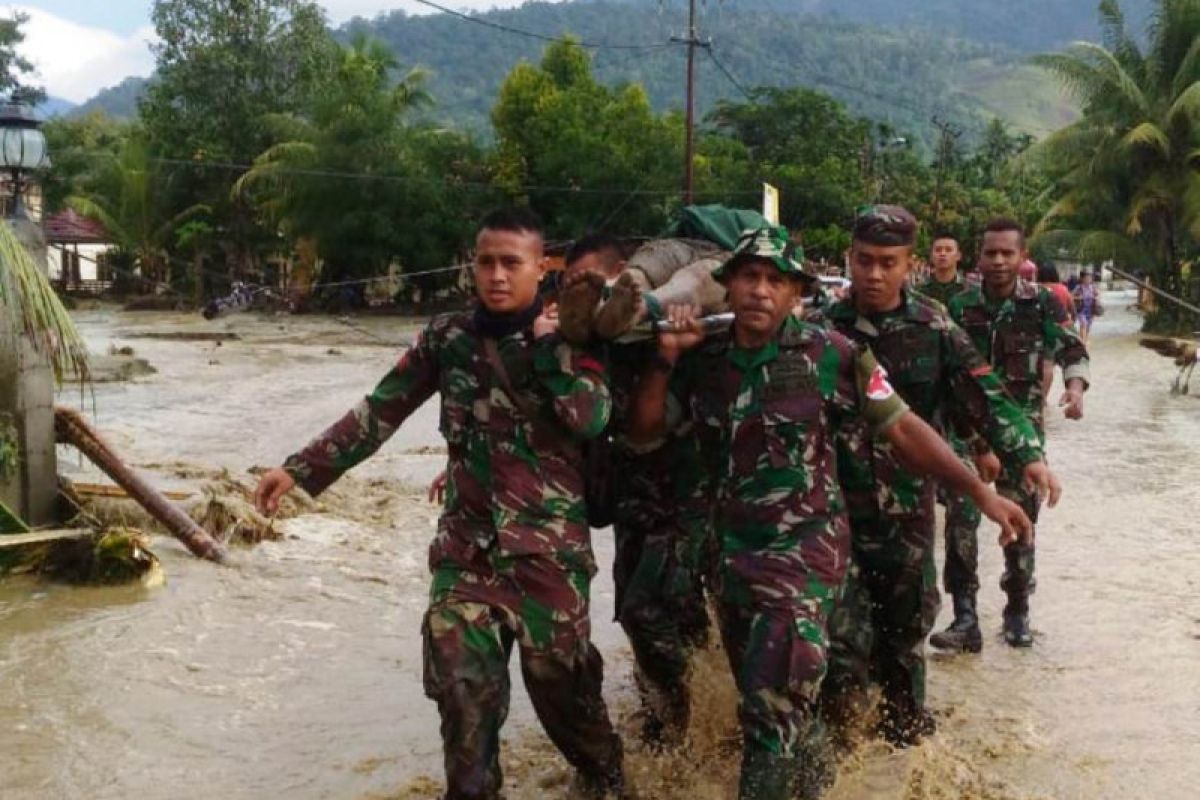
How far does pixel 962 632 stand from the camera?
5961 millimetres

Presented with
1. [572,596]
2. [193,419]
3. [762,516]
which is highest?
[762,516]

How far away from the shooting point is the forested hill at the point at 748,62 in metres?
136

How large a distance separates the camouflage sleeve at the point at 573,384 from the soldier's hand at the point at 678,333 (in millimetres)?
247

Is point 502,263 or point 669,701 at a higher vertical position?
point 502,263

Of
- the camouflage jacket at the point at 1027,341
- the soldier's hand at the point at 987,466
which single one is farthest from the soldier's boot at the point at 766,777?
the camouflage jacket at the point at 1027,341

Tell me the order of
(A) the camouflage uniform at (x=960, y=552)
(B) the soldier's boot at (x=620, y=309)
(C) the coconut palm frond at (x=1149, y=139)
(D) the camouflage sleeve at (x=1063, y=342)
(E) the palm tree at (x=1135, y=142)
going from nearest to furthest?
(B) the soldier's boot at (x=620, y=309), (A) the camouflage uniform at (x=960, y=552), (D) the camouflage sleeve at (x=1063, y=342), (C) the coconut palm frond at (x=1149, y=139), (E) the palm tree at (x=1135, y=142)

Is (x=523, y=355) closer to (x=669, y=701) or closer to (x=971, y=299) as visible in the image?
(x=669, y=701)

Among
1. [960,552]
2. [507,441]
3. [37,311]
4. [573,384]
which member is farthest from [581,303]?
[37,311]

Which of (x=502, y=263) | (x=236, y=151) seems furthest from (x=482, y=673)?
(x=236, y=151)

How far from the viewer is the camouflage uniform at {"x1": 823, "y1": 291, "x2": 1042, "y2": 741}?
4.07 metres

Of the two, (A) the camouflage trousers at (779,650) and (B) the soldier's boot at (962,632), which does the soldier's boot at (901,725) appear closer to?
(A) the camouflage trousers at (779,650)

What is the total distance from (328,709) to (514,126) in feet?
109

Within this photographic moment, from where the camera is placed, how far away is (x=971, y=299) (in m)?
6.39

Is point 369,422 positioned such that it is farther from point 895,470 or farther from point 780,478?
point 895,470
